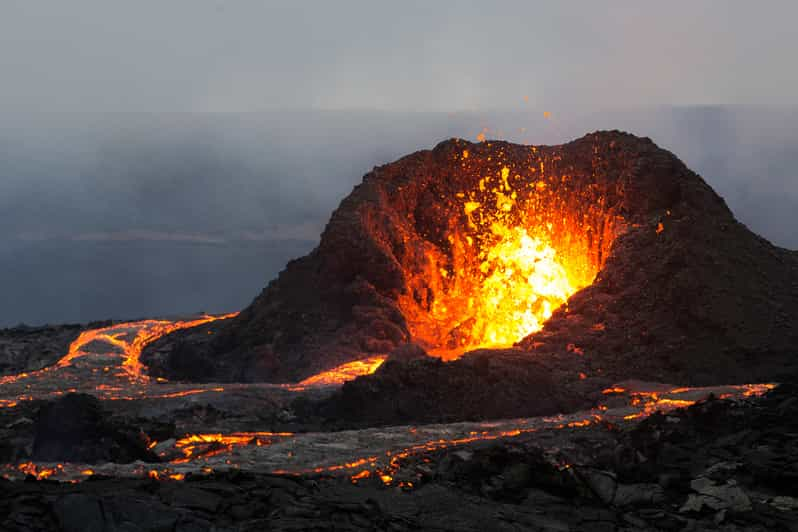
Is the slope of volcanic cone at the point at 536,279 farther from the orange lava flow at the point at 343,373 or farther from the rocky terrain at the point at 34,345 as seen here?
the rocky terrain at the point at 34,345

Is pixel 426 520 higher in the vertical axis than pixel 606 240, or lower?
lower

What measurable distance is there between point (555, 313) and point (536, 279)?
662 cm

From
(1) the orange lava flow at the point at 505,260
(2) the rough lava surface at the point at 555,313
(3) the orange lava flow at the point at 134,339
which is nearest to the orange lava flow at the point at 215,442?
(2) the rough lava surface at the point at 555,313

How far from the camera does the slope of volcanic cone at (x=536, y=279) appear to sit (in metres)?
26.2

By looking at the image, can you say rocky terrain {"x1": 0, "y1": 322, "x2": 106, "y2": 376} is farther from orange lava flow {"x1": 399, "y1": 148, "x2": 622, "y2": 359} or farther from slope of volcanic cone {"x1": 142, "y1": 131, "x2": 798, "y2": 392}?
orange lava flow {"x1": 399, "y1": 148, "x2": 622, "y2": 359}

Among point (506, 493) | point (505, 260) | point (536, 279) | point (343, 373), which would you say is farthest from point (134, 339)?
point (506, 493)

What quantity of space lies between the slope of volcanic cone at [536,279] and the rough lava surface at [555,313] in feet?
0.23

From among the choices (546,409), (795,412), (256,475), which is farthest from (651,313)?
(256,475)

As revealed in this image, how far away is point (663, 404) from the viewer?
2055cm

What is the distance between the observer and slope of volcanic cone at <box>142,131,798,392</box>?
1032 inches

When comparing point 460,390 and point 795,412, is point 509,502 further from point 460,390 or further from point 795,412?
point 460,390

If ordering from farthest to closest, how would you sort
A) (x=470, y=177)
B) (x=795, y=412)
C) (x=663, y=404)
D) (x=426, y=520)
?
(x=470, y=177), (x=663, y=404), (x=795, y=412), (x=426, y=520)

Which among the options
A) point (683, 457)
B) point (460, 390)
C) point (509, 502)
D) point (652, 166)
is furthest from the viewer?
point (652, 166)

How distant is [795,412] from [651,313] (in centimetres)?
1136
